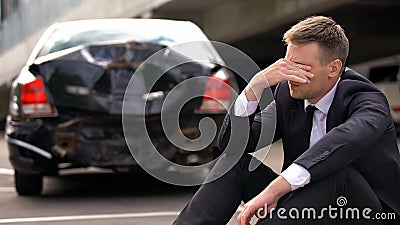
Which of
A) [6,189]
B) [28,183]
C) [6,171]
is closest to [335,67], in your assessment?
[28,183]

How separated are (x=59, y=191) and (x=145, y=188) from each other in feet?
2.77

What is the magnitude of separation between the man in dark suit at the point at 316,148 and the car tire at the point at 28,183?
12.8 ft

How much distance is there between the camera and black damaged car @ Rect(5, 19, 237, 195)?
651 centimetres

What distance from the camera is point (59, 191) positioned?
24.7 ft

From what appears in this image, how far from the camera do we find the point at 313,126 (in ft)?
11.2

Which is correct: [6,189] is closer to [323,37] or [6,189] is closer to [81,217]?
[81,217]

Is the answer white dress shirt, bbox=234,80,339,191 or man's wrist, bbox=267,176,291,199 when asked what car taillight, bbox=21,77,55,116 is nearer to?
white dress shirt, bbox=234,80,339,191

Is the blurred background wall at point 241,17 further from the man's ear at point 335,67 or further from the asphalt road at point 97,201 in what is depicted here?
the man's ear at point 335,67

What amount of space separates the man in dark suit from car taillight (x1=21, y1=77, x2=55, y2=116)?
3.27 meters

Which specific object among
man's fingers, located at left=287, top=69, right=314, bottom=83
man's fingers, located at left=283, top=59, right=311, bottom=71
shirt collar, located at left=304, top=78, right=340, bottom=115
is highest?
Result: man's fingers, located at left=283, top=59, right=311, bottom=71

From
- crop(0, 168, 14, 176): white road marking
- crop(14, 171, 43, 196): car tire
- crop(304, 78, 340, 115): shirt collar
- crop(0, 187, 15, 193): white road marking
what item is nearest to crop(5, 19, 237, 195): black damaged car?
crop(14, 171, 43, 196): car tire

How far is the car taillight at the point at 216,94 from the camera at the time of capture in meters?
6.58

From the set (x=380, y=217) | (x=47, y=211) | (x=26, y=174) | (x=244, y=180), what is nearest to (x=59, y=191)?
(x=26, y=174)

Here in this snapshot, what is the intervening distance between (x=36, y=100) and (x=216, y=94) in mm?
1513
